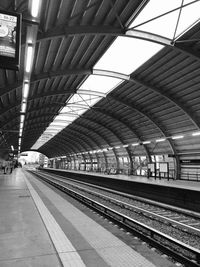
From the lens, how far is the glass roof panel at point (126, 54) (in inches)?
537

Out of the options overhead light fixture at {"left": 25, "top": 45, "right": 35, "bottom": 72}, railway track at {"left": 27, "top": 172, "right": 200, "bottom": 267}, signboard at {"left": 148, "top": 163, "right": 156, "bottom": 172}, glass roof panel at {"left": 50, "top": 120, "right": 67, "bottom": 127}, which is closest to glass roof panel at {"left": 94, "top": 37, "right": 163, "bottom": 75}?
overhead light fixture at {"left": 25, "top": 45, "right": 35, "bottom": 72}

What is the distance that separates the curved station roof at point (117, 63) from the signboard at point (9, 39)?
1266 mm

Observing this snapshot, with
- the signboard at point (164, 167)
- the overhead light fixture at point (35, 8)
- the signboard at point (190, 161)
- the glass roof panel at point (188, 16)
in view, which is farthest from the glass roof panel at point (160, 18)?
the signboard at point (164, 167)

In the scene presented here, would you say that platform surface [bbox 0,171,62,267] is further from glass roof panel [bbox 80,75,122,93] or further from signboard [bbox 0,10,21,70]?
glass roof panel [bbox 80,75,122,93]

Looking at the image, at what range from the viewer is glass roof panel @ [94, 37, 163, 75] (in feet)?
44.8

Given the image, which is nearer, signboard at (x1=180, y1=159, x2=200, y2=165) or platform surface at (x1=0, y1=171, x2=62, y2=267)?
Answer: platform surface at (x1=0, y1=171, x2=62, y2=267)

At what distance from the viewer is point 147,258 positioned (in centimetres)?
519

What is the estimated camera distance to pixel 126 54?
15055mm

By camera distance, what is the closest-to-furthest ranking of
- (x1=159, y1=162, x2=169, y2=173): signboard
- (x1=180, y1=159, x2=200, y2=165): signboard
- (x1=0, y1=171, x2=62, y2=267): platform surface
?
(x1=0, y1=171, x2=62, y2=267): platform surface → (x1=180, y1=159, x2=200, y2=165): signboard → (x1=159, y1=162, x2=169, y2=173): signboard

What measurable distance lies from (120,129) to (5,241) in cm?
2931

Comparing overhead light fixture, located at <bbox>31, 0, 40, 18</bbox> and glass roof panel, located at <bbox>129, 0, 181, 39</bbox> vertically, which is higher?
glass roof panel, located at <bbox>129, 0, 181, 39</bbox>

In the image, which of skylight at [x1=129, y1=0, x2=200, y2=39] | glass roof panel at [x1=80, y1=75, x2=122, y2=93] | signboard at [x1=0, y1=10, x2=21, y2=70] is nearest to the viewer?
signboard at [x1=0, y1=10, x2=21, y2=70]

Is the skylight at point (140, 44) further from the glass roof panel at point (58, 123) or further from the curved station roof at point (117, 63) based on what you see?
the glass roof panel at point (58, 123)

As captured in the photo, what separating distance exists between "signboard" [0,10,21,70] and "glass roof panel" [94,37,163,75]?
8.86 m
